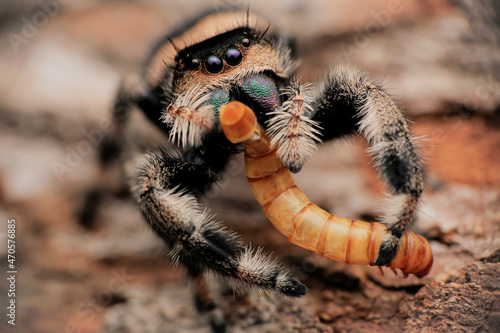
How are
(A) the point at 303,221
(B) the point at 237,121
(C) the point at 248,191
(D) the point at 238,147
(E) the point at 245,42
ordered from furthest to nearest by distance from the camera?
1. (C) the point at 248,191
2. (E) the point at 245,42
3. (D) the point at 238,147
4. (A) the point at 303,221
5. (B) the point at 237,121

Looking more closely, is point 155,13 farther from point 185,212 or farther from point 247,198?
point 185,212

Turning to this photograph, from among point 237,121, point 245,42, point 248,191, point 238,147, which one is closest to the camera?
point 237,121

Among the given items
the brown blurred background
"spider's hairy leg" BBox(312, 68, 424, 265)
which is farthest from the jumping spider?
the brown blurred background

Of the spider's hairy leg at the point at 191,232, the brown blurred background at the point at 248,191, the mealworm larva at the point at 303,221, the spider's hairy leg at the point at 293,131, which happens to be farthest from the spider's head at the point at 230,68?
the brown blurred background at the point at 248,191

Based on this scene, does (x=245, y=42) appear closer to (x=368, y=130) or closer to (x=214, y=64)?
(x=214, y=64)

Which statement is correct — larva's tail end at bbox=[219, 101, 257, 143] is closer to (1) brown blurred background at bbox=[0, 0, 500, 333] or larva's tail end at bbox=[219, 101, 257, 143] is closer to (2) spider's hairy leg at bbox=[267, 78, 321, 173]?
(2) spider's hairy leg at bbox=[267, 78, 321, 173]

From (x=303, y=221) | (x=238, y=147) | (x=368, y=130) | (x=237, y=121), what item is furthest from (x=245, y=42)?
(x=303, y=221)

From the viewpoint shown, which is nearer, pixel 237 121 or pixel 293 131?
pixel 237 121
